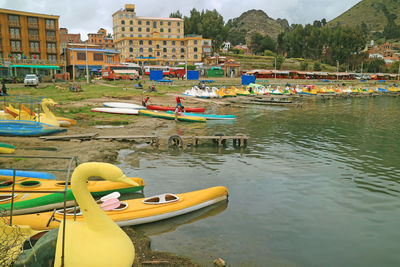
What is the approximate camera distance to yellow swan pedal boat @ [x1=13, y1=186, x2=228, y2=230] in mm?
9023

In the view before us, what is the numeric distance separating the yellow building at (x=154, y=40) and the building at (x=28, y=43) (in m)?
32.8

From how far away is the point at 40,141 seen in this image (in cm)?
1825

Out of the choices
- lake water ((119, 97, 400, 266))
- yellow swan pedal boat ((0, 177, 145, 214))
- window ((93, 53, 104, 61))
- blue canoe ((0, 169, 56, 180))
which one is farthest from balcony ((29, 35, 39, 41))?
yellow swan pedal boat ((0, 177, 145, 214))

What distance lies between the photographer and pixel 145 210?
10133 millimetres

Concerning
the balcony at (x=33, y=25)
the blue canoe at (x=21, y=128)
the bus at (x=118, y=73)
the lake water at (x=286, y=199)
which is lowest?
the lake water at (x=286, y=199)

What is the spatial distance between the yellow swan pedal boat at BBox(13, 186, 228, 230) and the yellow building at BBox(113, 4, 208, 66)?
90.7 metres

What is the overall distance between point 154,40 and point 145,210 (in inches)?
3719

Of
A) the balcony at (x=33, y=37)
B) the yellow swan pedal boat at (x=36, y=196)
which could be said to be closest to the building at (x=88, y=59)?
the balcony at (x=33, y=37)

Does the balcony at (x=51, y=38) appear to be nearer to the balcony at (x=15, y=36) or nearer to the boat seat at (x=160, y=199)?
the balcony at (x=15, y=36)

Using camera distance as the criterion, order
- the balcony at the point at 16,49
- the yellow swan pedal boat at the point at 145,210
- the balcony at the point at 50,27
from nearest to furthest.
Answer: the yellow swan pedal boat at the point at 145,210 < the balcony at the point at 16,49 < the balcony at the point at 50,27

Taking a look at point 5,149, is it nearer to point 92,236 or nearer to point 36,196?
point 36,196

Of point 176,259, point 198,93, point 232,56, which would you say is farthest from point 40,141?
point 232,56

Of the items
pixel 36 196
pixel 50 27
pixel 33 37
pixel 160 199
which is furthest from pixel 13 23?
pixel 160 199

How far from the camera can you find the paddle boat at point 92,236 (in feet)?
19.6
